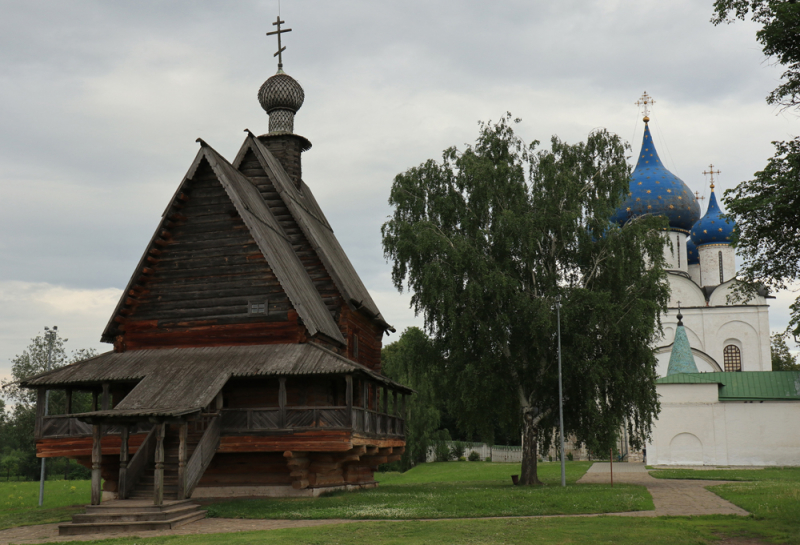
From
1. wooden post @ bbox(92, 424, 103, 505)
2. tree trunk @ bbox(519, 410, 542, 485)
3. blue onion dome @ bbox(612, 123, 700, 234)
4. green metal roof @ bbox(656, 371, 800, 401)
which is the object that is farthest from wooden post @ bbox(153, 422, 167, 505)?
blue onion dome @ bbox(612, 123, 700, 234)

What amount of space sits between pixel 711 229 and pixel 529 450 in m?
36.9

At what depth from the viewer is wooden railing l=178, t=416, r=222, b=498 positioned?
17250mm

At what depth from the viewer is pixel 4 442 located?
69188 mm

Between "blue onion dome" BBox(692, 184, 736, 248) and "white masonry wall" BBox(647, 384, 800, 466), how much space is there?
17825 mm

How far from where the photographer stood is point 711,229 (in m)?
56.7

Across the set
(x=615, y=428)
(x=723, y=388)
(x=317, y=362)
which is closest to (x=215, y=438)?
(x=317, y=362)

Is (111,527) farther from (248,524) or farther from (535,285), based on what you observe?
(535,285)

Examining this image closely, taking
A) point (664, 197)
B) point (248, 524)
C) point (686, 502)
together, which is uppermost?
point (664, 197)

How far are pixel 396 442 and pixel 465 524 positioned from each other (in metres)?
10.4

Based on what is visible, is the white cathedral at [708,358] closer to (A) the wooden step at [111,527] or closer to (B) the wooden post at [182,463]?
(B) the wooden post at [182,463]

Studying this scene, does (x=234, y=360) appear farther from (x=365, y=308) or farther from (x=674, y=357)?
(x=674, y=357)

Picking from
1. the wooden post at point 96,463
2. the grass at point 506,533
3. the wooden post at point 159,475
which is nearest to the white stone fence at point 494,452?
the wooden post at point 96,463

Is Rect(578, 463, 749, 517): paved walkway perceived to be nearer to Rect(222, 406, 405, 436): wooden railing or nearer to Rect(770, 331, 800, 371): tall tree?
Rect(222, 406, 405, 436): wooden railing

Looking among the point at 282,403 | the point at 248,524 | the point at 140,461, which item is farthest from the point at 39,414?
the point at 248,524
